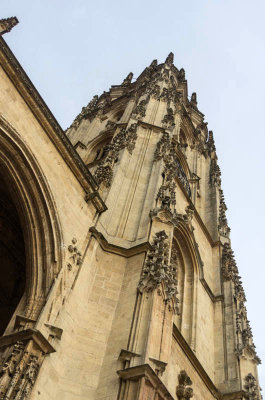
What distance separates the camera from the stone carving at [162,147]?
11.7 meters

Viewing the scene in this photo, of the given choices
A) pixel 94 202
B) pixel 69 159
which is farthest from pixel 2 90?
pixel 94 202

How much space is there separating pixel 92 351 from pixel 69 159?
4189 mm

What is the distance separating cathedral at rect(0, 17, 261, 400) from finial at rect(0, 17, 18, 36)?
1.5 inches

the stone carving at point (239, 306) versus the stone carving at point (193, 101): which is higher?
the stone carving at point (193, 101)

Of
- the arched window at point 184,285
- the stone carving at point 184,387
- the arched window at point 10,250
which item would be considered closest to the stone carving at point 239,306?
the arched window at point 184,285

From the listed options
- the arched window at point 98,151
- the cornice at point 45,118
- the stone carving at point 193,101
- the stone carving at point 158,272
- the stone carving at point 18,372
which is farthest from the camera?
the stone carving at point 193,101

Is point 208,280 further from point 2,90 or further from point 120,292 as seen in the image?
point 2,90

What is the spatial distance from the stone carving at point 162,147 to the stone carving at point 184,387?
18.4 ft

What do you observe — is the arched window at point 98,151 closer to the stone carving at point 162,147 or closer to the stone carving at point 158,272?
the stone carving at point 162,147

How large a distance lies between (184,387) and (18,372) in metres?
4.27

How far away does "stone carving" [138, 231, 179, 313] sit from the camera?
7.39 meters

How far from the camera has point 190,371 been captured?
9320 millimetres

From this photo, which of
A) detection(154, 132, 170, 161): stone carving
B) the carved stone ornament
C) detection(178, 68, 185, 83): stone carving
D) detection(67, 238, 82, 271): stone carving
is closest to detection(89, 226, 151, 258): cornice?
detection(67, 238, 82, 271): stone carving

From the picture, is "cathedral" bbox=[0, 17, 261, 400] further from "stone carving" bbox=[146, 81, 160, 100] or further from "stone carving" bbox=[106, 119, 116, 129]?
"stone carving" bbox=[106, 119, 116, 129]
